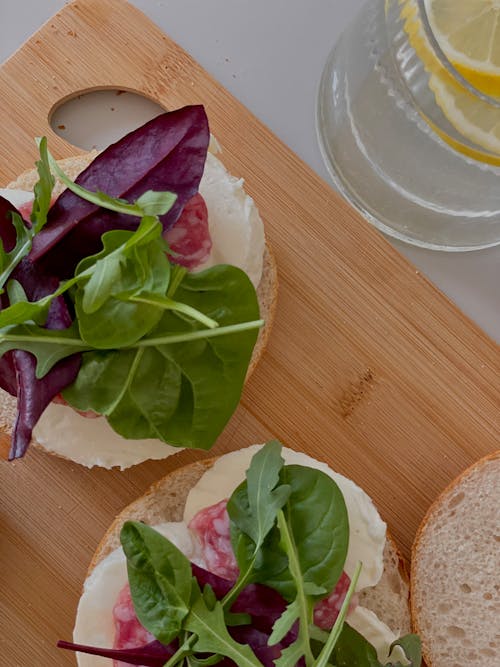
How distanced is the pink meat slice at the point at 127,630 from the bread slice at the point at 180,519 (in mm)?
172

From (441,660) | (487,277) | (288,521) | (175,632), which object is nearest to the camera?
(175,632)

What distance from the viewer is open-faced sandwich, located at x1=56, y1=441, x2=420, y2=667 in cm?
168

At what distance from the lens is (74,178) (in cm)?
203

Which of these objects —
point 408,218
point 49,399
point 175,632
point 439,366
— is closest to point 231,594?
point 175,632

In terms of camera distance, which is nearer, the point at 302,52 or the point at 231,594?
the point at 231,594

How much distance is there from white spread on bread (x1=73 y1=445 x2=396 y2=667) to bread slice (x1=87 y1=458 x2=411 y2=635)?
0.19 ft

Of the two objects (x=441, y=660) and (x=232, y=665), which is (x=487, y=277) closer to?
(x=441, y=660)

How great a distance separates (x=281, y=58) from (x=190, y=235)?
0.65 meters

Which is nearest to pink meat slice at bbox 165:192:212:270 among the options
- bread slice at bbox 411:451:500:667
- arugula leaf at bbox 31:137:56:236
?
arugula leaf at bbox 31:137:56:236

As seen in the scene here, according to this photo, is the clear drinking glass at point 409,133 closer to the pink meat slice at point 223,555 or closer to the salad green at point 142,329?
the salad green at point 142,329

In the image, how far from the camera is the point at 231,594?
5.61 feet

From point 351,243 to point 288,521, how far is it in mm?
731

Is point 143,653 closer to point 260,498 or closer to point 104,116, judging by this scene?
point 260,498

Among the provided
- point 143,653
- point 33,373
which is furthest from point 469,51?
point 143,653
